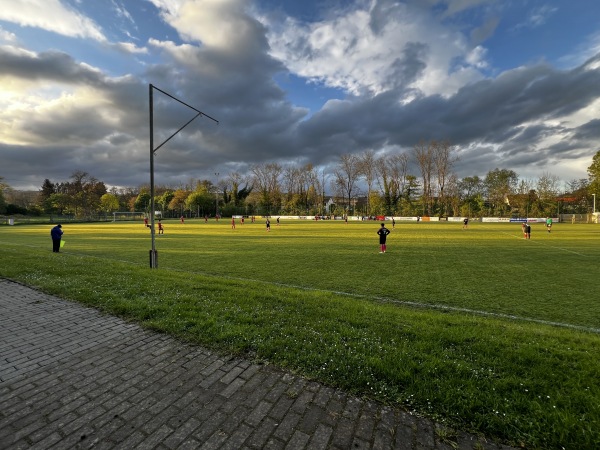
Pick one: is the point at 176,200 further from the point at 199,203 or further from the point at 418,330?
the point at 418,330

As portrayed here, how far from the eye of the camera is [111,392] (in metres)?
3.01

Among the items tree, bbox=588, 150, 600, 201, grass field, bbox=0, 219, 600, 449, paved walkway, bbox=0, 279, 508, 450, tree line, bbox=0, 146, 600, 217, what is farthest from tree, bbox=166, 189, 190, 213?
tree, bbox=588, 150, 600, 201

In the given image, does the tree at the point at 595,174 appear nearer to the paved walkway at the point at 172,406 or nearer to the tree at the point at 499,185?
the tree at the point at 499,185

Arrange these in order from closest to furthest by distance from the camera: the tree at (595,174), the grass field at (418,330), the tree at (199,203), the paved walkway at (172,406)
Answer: the paved walkway at (172,406) < the grass field at (418,330) < the tree at (595,174) < the tree at (199,203)

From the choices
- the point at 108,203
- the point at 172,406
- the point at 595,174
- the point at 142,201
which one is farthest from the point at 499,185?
the point at 108,203

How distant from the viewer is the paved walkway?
2363 mm

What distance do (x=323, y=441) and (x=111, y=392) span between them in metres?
2.24

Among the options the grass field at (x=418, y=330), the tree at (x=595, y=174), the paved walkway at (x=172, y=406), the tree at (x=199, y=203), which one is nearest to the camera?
the paved walkway at (x=172, y=406)

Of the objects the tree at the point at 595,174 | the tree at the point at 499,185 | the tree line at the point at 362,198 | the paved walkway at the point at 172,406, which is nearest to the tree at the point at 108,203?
the tree line at the point at 362,198

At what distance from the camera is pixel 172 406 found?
279 centimetres

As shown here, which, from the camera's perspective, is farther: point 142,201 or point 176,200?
point 142,201

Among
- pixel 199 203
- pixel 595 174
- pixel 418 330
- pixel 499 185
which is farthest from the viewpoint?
pixel 199 203

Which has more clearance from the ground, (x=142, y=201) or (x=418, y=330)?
(x=142, y=201)

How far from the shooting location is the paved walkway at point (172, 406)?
2.36 meters
